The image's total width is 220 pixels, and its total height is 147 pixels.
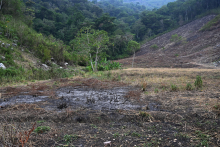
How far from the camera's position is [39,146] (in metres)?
2.23

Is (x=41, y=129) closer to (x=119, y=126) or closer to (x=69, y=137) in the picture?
(x=69, y=137)

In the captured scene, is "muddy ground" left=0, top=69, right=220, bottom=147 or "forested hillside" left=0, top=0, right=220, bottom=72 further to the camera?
"forested hillside" left=0, top=0, right=220, bottom=72

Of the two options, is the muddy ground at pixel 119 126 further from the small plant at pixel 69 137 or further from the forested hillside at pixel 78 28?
the forested hillside at pixel 78 28

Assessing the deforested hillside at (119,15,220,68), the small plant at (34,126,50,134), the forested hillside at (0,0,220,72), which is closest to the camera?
the small plant at (34,126,50,134)

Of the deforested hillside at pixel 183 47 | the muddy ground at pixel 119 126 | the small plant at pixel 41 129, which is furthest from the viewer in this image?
the deforested hillside at pixel 183 47

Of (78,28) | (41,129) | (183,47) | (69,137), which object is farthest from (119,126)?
(78,28)

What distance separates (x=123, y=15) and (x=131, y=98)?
7678cm

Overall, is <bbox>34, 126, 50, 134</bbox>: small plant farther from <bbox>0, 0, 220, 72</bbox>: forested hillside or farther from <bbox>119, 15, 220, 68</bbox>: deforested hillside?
<bbox>119, 15, 220, 68</bbox>: deforested hillside

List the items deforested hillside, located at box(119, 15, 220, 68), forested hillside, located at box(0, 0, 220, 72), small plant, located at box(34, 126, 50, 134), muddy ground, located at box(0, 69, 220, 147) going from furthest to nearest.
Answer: deforested hillside, located at box(119, 15, 220, 68) < forested hillside, located at box(0, 0, 220, 72) < small plant, located at box(34, 126, 50, 134) < muddy ground, located at box(0, 69, 220, 147)

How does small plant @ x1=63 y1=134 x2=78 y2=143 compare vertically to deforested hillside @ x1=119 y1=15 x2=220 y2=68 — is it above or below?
below

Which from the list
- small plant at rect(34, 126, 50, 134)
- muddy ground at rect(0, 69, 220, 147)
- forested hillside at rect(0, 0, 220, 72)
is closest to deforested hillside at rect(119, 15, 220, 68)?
forested hillside at rect(0, 0, 220, 72)

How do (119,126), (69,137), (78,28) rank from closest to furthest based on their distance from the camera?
(69,137) → (119,126) → (78,28)

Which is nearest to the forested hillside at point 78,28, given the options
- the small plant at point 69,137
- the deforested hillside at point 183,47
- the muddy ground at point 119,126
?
the deforested hillside at point 183,47

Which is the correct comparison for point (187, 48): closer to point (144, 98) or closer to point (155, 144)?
point (144, 98)
